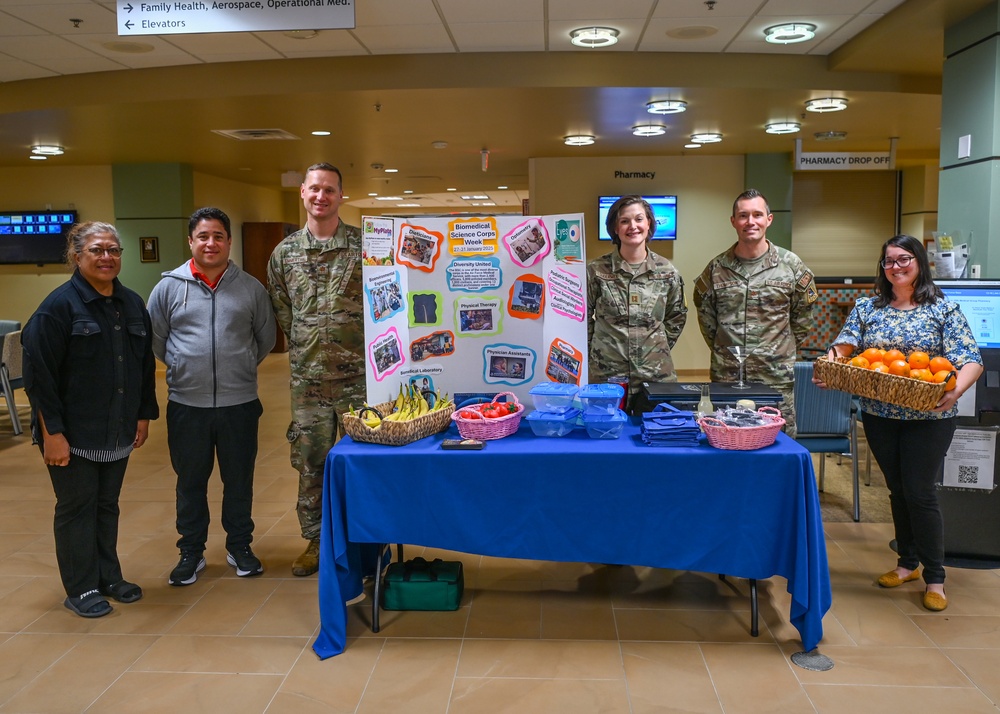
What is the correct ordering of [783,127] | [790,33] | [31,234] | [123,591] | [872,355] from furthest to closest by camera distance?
[31,234], [783,127], [790,33], [123,591], [872,355]

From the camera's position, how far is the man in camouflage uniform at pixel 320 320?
378 cm

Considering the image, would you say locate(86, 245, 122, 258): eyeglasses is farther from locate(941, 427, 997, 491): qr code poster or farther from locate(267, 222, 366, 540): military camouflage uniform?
locate(941, 427, 997, 491): qr code poster

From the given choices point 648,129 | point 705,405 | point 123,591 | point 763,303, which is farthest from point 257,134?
point 705,405

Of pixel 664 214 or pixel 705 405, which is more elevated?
pixel 664 214

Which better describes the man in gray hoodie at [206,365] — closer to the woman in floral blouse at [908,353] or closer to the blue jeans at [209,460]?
the blue jeans at [209,460]

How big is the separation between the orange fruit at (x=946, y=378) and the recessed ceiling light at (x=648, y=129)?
612 centimetres

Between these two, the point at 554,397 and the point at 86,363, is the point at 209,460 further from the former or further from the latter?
the point at 554,397

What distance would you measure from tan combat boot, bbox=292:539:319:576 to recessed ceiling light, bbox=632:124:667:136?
6360 millimetres

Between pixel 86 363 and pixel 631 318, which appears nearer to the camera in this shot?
pixel 86 363

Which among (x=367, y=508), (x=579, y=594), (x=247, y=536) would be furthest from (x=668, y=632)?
(x=247, y=536)

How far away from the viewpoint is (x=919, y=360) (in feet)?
10.7

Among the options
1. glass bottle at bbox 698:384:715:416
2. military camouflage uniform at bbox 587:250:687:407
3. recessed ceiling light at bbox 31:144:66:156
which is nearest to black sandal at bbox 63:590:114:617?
military camouflage uniform at bbox 587:250:687:407

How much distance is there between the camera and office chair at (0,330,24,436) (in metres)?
7.28

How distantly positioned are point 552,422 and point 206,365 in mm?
1658
